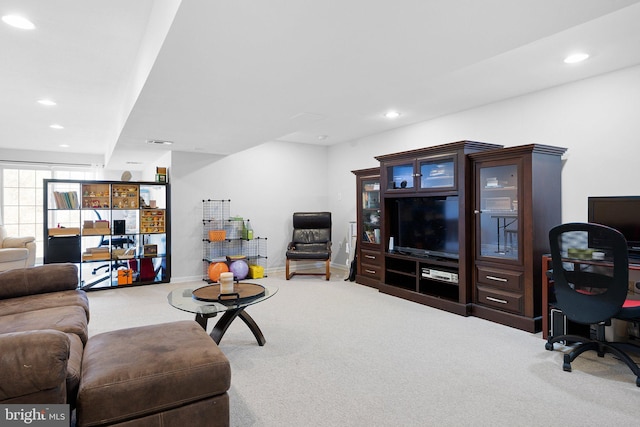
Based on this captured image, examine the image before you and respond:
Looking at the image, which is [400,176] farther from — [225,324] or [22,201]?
[22,201]

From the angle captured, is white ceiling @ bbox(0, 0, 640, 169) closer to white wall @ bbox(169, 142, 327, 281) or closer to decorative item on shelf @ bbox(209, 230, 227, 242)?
white wall @ bbox(169, 142, 327, 281)

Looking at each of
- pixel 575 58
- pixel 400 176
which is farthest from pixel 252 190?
pixel 575 58

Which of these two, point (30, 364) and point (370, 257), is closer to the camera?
point (30, 364)

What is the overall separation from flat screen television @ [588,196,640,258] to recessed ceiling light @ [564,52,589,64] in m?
1.23

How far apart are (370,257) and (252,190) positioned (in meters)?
2.51

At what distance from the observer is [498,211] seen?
3797 millimetres

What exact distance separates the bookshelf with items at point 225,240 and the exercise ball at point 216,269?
0.07 metres

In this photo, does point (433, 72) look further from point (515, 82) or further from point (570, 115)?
point (570, 115)

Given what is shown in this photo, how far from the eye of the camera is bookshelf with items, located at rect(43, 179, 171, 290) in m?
5.12

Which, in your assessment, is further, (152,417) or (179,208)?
(179,208)

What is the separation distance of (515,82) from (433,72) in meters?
1.65

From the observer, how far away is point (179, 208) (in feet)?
19.2

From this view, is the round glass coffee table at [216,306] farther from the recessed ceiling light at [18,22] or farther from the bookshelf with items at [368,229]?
the bookshelf with items at [368,229]

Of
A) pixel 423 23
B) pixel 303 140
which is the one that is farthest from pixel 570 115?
pixel 303 140
